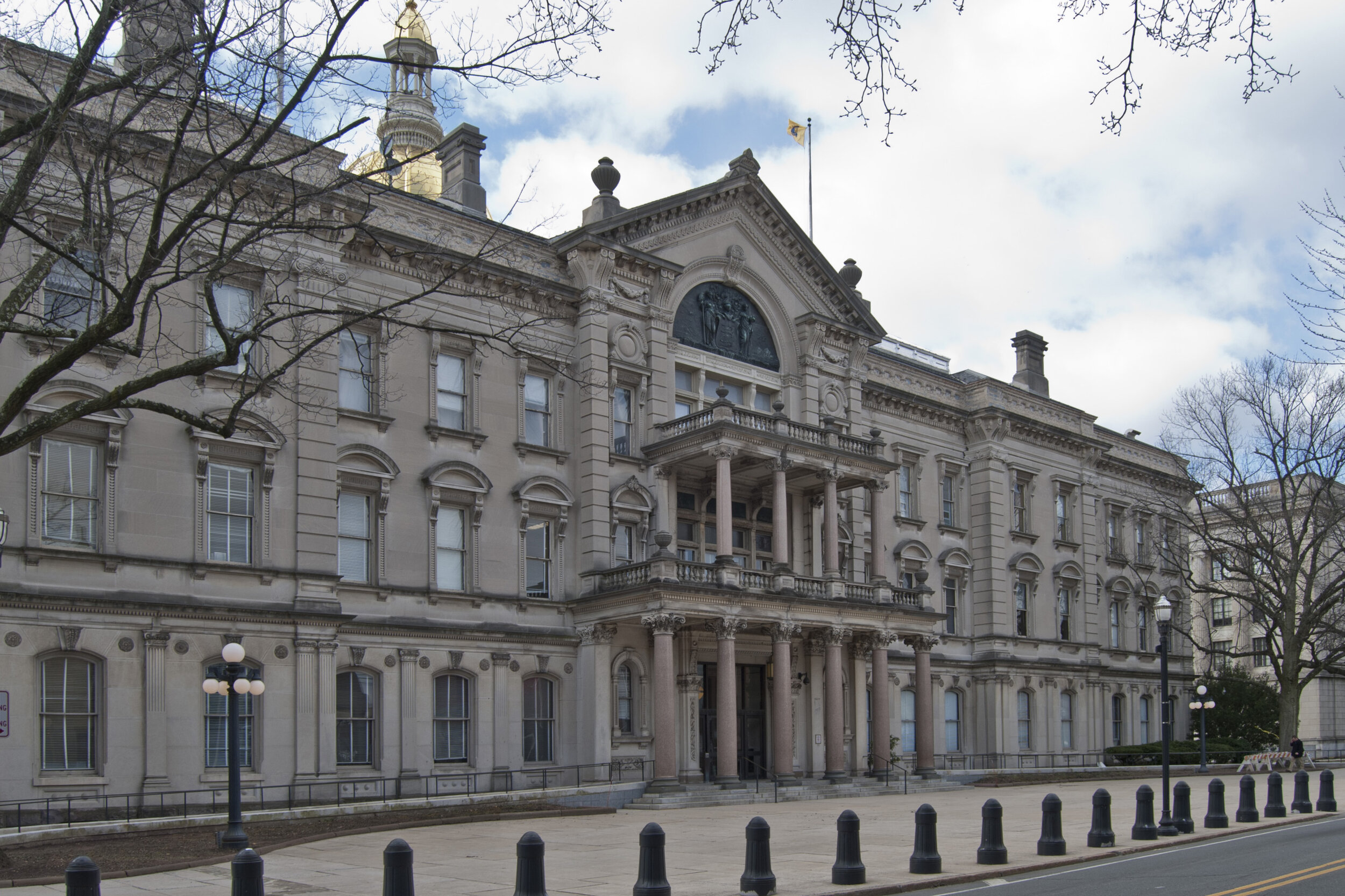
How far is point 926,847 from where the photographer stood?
17.3m

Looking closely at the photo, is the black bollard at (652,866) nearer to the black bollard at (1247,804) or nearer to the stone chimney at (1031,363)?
the black bollard at (1247,804)

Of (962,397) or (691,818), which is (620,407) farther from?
(962,397)

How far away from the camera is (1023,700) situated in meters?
50.1

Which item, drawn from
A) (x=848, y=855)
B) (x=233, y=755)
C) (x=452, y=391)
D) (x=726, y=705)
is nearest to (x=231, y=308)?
(x=452, y=391)

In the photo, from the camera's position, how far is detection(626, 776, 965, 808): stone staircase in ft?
105

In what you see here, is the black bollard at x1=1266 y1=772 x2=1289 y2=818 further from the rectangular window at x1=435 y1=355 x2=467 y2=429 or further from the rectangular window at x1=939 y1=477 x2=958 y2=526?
the rectangular window at x1=939 y1=477 x2=958 y2=526

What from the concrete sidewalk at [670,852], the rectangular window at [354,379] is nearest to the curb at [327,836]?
the concrete sidewalk at [670,852]

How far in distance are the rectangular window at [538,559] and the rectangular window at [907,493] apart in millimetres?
16525

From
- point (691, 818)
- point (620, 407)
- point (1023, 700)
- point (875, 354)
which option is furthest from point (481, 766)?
point (1023, 700)

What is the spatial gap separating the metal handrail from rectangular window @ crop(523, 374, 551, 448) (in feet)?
28.7

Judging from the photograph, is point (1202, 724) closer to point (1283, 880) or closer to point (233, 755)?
point (1283, 880)

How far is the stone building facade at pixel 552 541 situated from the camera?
1034 inches

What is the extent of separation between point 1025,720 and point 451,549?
26830 mm

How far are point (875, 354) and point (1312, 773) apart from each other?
22.7 metres
